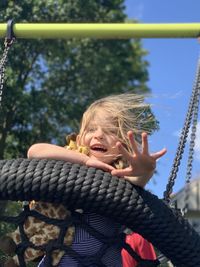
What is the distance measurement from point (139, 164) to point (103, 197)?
0.13m

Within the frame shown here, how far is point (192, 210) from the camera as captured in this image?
1105 cm

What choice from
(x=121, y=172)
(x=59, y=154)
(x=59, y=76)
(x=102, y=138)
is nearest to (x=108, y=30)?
(x=102, y=138)

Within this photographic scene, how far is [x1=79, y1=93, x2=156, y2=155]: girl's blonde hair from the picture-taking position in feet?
5.85

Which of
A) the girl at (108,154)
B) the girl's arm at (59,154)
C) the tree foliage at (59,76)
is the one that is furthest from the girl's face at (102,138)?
the tree foliage at (59,76)

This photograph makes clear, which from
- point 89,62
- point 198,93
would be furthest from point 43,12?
point 198,93

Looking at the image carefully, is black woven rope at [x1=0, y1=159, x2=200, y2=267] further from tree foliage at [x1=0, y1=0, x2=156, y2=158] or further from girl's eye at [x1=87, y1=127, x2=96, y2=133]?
tree foliage at [x1=0, y1=0, x2=156, y2=158]

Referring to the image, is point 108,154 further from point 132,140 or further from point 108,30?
point 108,30

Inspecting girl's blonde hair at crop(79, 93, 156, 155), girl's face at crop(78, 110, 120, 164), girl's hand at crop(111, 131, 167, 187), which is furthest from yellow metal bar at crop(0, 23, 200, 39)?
girl's hand at crop(111, 131, 167, 187)

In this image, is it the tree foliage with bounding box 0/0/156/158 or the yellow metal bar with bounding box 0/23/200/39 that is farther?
the tree foliage with bounding box 0/0/156/158

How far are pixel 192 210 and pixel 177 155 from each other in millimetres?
9344

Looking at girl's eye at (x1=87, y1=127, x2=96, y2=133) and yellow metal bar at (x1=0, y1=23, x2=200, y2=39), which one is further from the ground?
yellow metal bar at (x1=0, y1=23, x2=200, y2=39)

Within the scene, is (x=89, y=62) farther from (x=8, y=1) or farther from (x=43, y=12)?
(x=8, y=1)

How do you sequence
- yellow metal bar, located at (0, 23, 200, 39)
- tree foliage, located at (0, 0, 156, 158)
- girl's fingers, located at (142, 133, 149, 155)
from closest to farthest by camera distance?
girl's fingers, located at (142, 133, 149, 155) → yellow metal bar, located at (0, 23, 200, 39) → tree foliage, located at (0, 0, 156, 158)

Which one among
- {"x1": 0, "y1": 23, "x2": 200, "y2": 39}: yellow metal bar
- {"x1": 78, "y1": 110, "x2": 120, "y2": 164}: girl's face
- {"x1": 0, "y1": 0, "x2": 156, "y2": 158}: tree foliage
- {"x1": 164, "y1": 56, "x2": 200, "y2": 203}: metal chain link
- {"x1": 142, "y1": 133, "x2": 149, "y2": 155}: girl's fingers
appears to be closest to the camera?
{"x1": 142, "y1": 133, "x2": 149, "y2": 155}: girl's fingers
